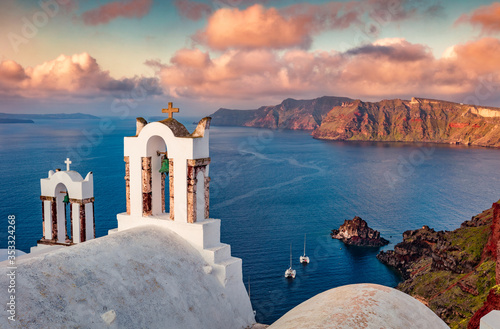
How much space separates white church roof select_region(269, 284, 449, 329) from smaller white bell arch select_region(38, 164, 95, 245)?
11.6 m

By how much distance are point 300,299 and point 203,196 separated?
1863 inches

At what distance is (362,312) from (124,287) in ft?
20.9

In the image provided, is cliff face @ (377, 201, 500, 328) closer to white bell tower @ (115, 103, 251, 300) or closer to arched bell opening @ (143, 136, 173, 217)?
white bell tower @ (115, 103, 251, 300)

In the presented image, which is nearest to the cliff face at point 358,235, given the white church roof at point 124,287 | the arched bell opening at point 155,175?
the arched bell opening at point 155,175

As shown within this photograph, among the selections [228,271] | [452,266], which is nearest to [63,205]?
[228,271]

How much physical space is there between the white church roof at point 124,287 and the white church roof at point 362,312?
3.56 m

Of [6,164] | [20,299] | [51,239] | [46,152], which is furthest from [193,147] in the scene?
[46,152]

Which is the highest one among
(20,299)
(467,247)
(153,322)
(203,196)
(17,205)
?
(203,196)

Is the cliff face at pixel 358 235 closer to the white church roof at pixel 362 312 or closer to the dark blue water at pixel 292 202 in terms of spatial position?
the dark blue water at pixel 292 202

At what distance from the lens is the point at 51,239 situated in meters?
18.9

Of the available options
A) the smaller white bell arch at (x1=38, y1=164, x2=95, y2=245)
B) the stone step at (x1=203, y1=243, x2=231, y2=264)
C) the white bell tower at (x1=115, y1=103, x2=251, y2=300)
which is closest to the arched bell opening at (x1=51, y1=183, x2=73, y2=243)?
the smaller white bell arch at (x1=38, y1=164, x2=95, y2=245)

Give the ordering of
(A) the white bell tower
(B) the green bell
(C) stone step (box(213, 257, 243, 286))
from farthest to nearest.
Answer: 1. (B) the green bell
2. (A) the white bell tower
3. (C) stone step (box(213, 257, 243, 286))

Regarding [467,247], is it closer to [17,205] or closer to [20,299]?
[20,299]

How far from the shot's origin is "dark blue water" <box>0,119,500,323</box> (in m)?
68.9
